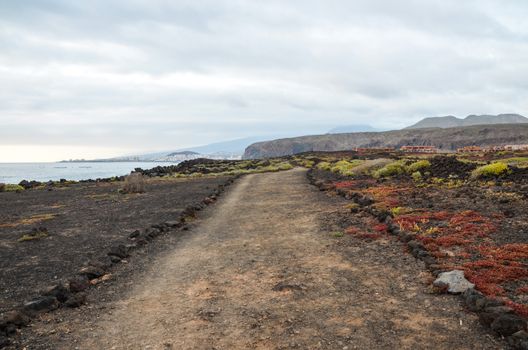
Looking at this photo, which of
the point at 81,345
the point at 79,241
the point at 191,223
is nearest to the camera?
the point at 81,345

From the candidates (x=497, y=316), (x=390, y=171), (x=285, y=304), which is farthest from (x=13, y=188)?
(x=497, y=316)

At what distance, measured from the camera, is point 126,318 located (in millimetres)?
8086

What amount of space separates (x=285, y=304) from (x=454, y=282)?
3633mm

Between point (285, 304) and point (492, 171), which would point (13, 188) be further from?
point (492, 171)

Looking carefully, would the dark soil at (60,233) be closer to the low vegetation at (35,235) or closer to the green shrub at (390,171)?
the low vegetation at (35,235)

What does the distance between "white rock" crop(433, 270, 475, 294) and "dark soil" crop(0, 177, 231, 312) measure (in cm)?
917

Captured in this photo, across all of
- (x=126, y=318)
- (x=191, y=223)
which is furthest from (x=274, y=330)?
(x=191, y=223)

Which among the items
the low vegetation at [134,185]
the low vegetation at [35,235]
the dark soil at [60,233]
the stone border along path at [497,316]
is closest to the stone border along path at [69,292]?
the dark soil at [60,233]

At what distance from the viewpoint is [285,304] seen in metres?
8.42

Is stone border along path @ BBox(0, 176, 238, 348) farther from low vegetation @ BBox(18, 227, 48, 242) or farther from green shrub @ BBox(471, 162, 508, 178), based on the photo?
green shrub @ BBox(471, 162, 508, 178)

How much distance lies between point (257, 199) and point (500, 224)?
15318 mm

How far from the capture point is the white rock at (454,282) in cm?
848

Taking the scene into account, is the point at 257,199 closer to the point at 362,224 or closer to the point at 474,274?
the point at 362,224

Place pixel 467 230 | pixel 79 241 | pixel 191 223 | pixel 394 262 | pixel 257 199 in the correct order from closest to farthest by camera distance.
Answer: pixel 394 262, pixel 467 230, pixel 79 241, pixel 191 223, pixel 257 199
